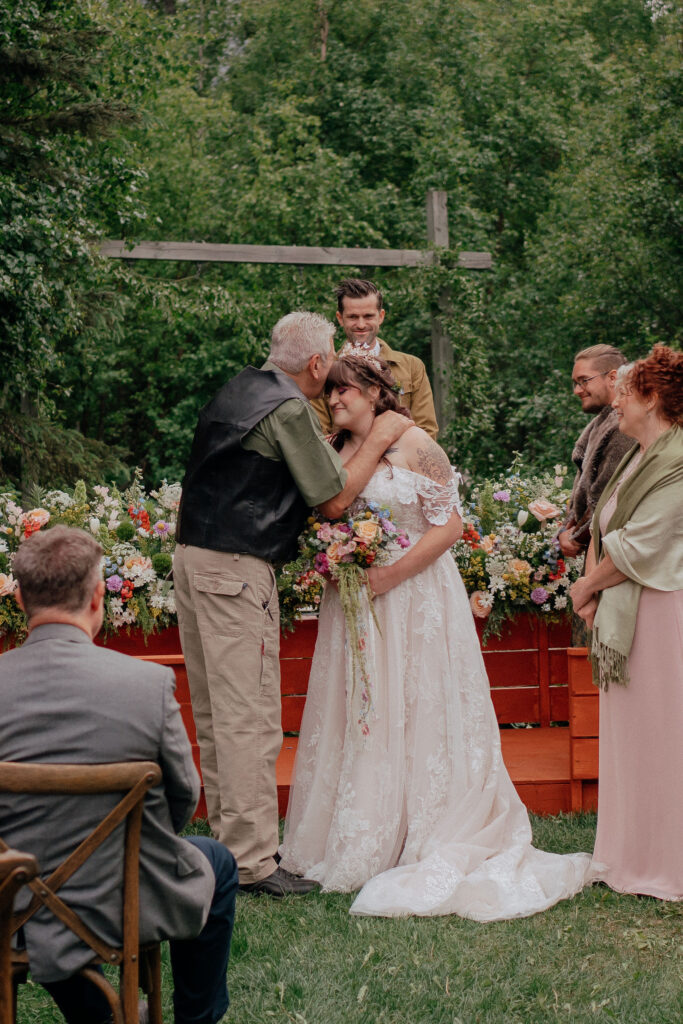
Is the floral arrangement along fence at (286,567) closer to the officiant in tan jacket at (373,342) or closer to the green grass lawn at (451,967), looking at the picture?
the officiant in tan jacket at (373,342)

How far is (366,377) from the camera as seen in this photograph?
181 inches

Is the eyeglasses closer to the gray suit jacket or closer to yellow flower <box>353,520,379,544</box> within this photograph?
yellow flower <box>353,520,379,544</box>

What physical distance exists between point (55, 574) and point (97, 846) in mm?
A: 599

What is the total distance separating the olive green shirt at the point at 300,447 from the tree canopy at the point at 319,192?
5291mm

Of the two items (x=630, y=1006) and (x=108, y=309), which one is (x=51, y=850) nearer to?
(x=630, y=1006)

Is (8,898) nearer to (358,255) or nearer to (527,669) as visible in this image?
(527,669)

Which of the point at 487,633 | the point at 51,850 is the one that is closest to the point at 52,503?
the point at 487,633

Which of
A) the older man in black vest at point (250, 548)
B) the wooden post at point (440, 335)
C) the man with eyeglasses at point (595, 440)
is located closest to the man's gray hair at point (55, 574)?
the older man in black vest at point (250, 548)

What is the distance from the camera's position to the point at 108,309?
1291 centimetres

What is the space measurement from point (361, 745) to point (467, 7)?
54.0 ft

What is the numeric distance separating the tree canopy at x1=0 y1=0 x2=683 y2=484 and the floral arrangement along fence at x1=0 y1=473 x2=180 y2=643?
3.55 metres

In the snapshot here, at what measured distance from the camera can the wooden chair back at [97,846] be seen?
2293 mm

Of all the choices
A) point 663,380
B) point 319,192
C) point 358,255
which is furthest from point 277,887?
point 319,192

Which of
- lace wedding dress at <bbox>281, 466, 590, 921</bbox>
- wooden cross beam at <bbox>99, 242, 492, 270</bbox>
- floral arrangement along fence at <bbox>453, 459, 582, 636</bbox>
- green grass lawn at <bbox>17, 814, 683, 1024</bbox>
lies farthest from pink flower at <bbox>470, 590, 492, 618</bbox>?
wooden cross beam at <bbox>99, 242, 492, 270</bbox>
